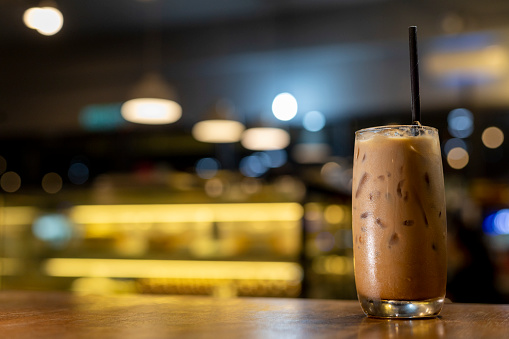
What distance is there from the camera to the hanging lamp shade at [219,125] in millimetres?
5197

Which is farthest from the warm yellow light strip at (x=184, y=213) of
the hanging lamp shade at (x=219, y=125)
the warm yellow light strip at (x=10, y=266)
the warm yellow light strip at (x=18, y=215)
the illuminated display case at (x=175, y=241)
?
the hanging lamp shade at (x=219, y=125)

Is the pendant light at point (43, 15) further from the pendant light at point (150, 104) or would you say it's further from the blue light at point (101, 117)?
the blue light at point (101, 117)

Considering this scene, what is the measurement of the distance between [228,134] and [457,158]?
11.1 feet

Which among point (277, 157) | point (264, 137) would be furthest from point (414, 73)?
point (277, 157)

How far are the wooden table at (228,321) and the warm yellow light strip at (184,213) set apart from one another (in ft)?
11.1

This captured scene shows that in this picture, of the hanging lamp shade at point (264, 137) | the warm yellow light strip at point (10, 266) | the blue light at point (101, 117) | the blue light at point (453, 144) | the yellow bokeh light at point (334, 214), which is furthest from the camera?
the blue light at point (101, 117)

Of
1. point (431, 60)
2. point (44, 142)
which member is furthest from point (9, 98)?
point (431, 60)

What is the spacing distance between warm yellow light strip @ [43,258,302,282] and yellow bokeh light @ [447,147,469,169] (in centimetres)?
380

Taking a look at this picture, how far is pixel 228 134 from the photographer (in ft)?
18.1

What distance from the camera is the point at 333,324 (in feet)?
2.36

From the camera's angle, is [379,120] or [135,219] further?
[379,120]

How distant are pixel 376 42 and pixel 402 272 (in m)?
5.94

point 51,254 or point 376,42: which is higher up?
point 376,42

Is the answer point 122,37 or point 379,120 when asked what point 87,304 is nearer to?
point 379,120
